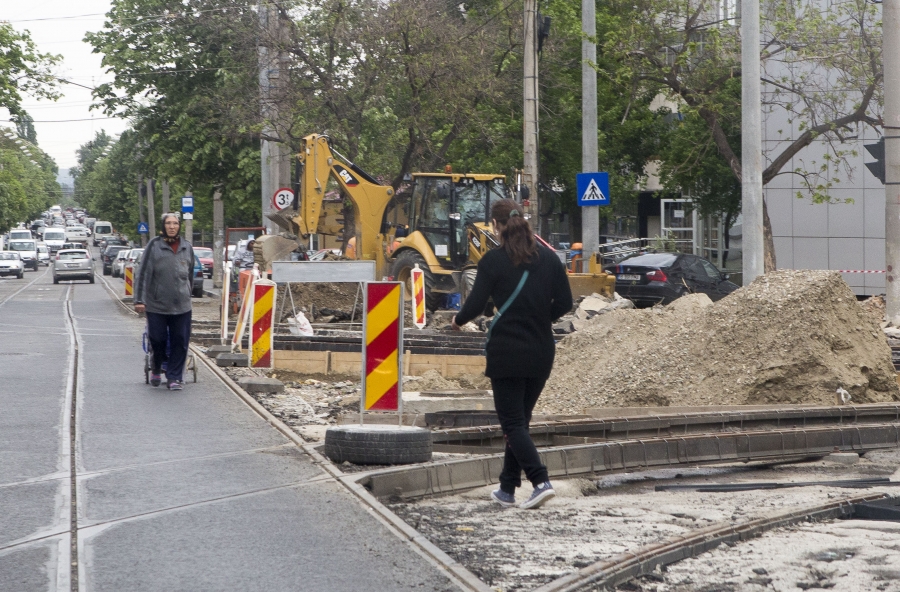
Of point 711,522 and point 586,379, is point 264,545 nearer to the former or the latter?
point 711,522

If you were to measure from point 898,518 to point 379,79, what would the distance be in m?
22.5

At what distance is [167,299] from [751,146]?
449 inches

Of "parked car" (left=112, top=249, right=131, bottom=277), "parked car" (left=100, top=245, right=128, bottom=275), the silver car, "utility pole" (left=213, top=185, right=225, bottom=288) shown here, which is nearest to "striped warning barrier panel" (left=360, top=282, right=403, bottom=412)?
"utility pole" (left=213, top=185, right=225, bottom=288)

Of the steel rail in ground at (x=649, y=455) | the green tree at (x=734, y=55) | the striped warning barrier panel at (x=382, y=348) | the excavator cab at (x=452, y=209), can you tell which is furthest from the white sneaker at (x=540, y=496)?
the green tree at (x=734, y=55)

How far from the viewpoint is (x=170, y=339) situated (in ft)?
39.0

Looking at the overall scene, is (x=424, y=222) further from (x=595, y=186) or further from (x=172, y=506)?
(x=172, y=506)

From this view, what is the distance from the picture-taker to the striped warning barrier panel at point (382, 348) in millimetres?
8391

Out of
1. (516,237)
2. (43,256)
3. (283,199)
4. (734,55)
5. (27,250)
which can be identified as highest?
(734,55)

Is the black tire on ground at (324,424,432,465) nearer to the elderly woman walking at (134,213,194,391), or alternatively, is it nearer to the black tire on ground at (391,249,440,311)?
the elderly woman walking at (134,213,194,391)

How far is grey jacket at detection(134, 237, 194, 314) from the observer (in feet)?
38.5

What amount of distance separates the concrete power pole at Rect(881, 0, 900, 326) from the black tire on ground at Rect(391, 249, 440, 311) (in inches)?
332

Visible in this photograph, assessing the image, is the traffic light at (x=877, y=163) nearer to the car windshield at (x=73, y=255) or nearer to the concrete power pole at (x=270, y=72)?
the concrete power pole at (x=270, y=72)

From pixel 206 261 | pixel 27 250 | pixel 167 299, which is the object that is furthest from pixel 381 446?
pixel 27 250

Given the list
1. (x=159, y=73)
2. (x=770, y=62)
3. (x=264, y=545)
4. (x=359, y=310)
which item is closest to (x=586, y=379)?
(x=264, y=545)
